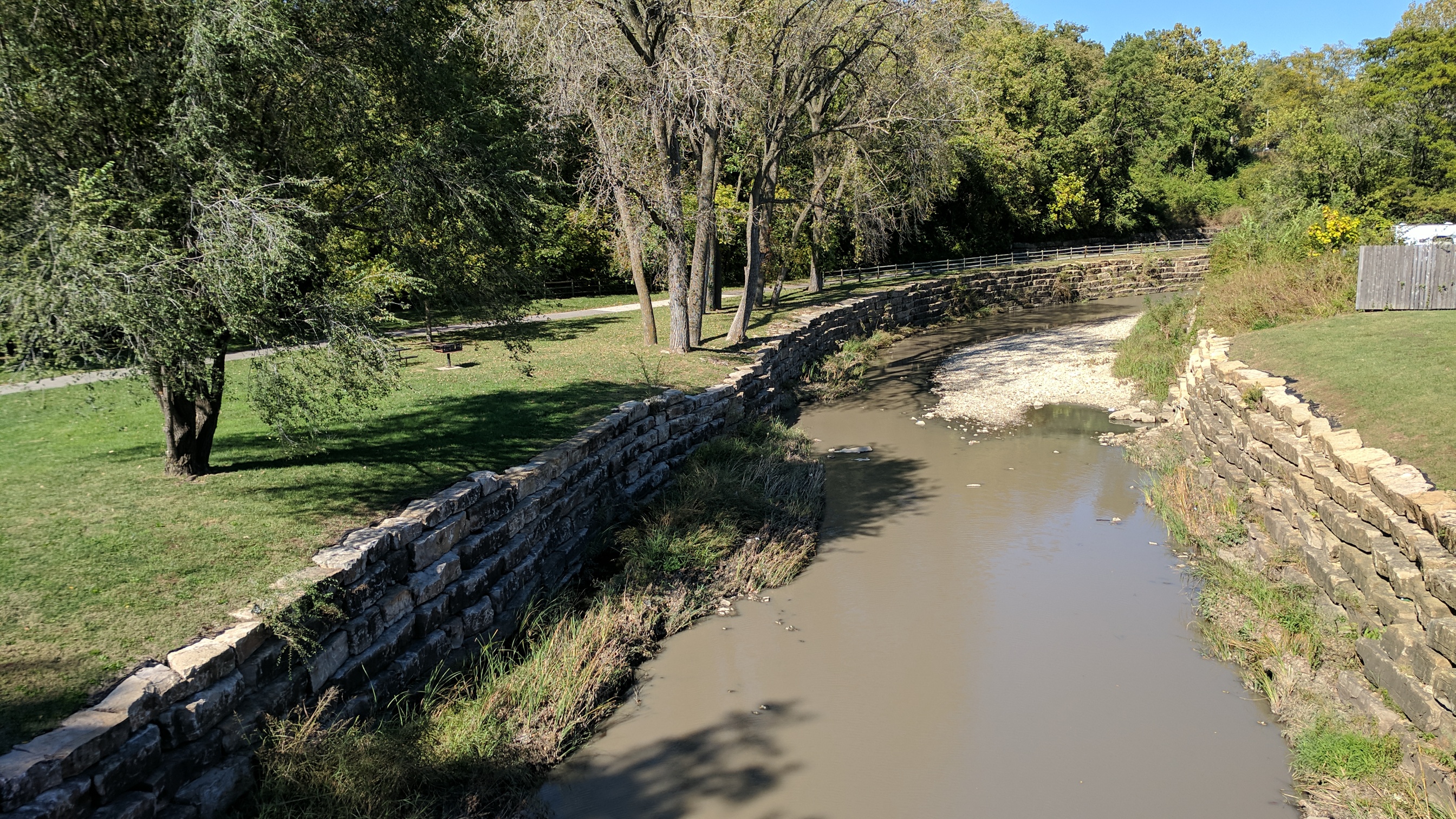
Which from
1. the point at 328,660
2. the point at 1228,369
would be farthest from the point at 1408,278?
the point at 328,660

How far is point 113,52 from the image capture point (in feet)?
22.1

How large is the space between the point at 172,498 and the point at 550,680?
3545mm

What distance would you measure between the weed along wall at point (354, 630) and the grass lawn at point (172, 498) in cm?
34

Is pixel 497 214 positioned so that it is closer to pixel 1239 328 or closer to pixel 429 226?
pixel 429 226

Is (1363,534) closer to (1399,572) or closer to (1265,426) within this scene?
(1399,572)

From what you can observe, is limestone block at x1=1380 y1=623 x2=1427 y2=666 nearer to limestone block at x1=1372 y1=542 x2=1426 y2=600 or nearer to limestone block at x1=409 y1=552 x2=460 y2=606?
limestone block at x1=1372 y1=542 x2=1426 y2=600

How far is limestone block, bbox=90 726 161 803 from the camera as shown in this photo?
429 centimetres

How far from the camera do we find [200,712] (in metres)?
4.87

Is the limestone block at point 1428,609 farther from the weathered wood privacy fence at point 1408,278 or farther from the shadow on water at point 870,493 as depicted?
the weathered wood privacy fence at point 1408,278

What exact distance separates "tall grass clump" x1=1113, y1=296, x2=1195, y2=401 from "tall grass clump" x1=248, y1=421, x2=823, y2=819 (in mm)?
8950

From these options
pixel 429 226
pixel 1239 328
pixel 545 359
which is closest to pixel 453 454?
pixel 429 226

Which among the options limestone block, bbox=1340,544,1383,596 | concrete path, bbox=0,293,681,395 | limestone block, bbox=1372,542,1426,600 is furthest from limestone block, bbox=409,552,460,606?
limestone block, bbox=1340,544,1383,596

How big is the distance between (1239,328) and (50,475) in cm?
1610

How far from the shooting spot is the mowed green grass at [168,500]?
5258mm
